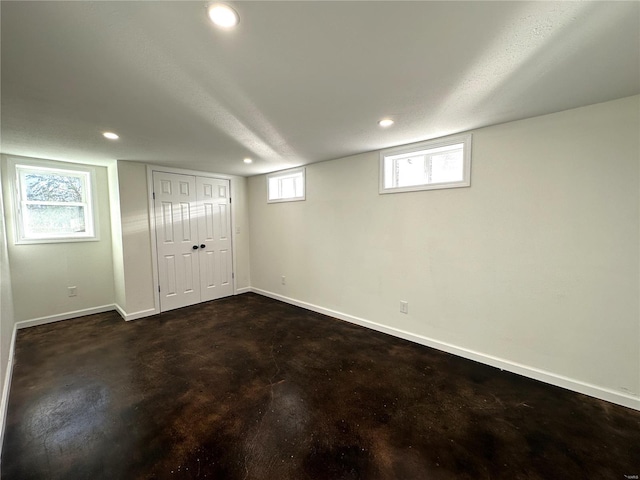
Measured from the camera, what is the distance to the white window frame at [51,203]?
3.18m

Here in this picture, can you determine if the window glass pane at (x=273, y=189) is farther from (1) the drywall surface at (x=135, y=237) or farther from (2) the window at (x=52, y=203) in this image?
(2) the window at (x=52, y=203)

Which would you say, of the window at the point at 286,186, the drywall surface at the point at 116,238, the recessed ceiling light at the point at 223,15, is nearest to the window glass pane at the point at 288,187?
the window at the point at 286,186

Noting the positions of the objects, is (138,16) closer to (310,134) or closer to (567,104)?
(310,134)

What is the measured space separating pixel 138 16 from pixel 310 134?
161 cm

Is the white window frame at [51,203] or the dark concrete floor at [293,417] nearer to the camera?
the dark concrete floor at [293,417]

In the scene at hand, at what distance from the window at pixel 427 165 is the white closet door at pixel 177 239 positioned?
10.3ft

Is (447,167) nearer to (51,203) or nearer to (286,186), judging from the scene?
(286,186)

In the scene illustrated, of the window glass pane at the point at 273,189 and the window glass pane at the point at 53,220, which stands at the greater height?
the window glass pane at the point at 273,189

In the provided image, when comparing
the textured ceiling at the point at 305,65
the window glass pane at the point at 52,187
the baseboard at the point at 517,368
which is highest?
the textured ceiling at the point at 305,65

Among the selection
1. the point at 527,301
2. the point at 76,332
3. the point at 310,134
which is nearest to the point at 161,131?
the point at 310,134

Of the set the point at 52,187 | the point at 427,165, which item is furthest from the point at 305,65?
the point at 52,187

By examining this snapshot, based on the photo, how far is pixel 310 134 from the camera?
8.35ft

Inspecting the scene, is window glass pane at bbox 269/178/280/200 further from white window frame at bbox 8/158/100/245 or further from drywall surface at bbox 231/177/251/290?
white window frame at bbox 8/158/100/245

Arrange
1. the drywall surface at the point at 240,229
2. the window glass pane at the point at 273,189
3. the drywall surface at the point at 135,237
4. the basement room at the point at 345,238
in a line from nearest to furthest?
the basement room at the point at 345,238 < the drywall surface at the point at 135,237 < the window glass pane at the point at 273,189 < the drywall surface at the point at 240,229
